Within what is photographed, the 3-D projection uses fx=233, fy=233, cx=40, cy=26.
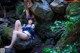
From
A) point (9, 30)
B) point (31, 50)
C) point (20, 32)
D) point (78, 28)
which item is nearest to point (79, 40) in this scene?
point (78, 28)

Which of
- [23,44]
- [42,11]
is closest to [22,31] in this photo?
[23,44]

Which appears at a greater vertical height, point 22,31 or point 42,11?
point 42,11

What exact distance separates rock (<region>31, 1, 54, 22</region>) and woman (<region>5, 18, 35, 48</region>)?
1.92ft

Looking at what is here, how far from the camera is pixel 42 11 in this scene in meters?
7.87

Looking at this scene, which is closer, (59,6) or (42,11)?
(59,6)

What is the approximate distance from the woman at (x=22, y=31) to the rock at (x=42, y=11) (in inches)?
23.0

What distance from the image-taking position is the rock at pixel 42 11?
7859mm

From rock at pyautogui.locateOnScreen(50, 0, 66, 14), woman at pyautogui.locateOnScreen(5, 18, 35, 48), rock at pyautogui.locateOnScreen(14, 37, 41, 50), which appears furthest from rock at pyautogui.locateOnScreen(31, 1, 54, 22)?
rock at pyautogui.locateOnScreen(14, 37, 41, 50)

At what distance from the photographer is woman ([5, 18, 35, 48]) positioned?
22.6 feet

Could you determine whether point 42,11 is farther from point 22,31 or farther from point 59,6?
point 22,31

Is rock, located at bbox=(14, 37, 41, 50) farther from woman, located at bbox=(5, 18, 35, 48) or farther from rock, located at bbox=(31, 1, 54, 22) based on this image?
rock, located at bbox=(31, 1, 54, 22)

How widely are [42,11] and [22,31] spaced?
1.18 m

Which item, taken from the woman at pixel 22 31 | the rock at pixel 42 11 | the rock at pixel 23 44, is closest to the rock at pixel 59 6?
the rock at pixel 42 11

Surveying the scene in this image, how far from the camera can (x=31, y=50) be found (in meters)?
7.67
